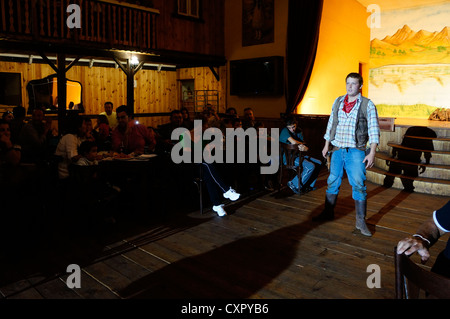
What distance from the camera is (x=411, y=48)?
38.3 feet

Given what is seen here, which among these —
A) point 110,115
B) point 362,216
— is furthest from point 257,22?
point 362,216

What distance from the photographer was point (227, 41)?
10.7 m

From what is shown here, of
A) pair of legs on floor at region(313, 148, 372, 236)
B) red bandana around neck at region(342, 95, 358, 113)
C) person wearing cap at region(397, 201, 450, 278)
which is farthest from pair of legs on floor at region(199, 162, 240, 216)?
person wearing cap at region(397, 201, 450, 278)

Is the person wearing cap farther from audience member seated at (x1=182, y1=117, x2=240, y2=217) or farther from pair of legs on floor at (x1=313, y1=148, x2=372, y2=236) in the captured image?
audience member seated at (x1=182, y1=117, x2=240, y2=217)

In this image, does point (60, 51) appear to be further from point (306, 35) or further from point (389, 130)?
point (389, 130)

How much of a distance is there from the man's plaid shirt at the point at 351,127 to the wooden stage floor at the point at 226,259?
1.01 m

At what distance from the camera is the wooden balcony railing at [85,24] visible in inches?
280

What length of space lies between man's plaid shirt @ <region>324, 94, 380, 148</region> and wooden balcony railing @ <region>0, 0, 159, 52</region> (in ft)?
21.1

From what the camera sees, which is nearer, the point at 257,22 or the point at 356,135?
the point at 356,135

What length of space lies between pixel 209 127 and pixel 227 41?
21.2 ft

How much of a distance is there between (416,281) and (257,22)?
954 centimetres

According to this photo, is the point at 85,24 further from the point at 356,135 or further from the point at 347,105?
the point at 356,135

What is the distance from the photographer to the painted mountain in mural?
11.1m

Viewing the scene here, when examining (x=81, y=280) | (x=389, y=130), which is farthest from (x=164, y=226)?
(x=389, y=130)
